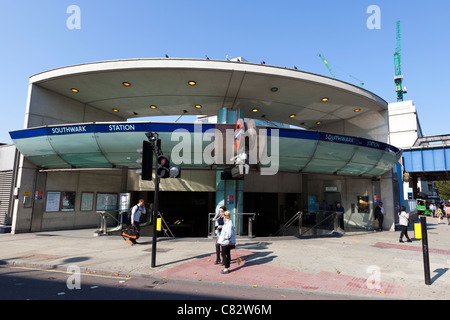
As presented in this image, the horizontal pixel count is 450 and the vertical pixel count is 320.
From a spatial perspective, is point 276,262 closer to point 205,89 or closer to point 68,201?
point 205,89

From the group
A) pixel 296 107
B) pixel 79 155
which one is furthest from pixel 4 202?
pixel 296 107

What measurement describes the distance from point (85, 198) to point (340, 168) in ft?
54.9

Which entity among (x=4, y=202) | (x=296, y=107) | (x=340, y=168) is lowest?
(x=4, y=202)

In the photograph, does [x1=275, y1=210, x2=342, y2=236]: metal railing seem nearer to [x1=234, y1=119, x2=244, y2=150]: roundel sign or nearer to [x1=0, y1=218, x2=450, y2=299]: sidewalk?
[x1=0, y1=218, x2=450, y2=299]: sidewalk

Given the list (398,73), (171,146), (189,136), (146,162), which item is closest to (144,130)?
(171,146)

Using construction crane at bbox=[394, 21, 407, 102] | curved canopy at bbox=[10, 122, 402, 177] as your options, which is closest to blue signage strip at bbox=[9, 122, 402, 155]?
curved canopy at bbox=[10, 122, 402, 177]

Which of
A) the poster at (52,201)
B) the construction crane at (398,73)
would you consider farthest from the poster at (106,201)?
the construction crane at (398,73)

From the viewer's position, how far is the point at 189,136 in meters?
12.9

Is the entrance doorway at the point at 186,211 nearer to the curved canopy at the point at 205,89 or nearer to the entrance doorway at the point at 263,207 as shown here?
the entrance doorway at the point at 263,207

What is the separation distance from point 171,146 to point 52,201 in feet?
29.3

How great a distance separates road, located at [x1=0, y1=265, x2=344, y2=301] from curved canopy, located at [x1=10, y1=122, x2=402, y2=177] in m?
7.35

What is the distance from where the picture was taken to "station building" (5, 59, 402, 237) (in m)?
13.2

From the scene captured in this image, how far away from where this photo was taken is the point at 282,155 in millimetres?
14008
